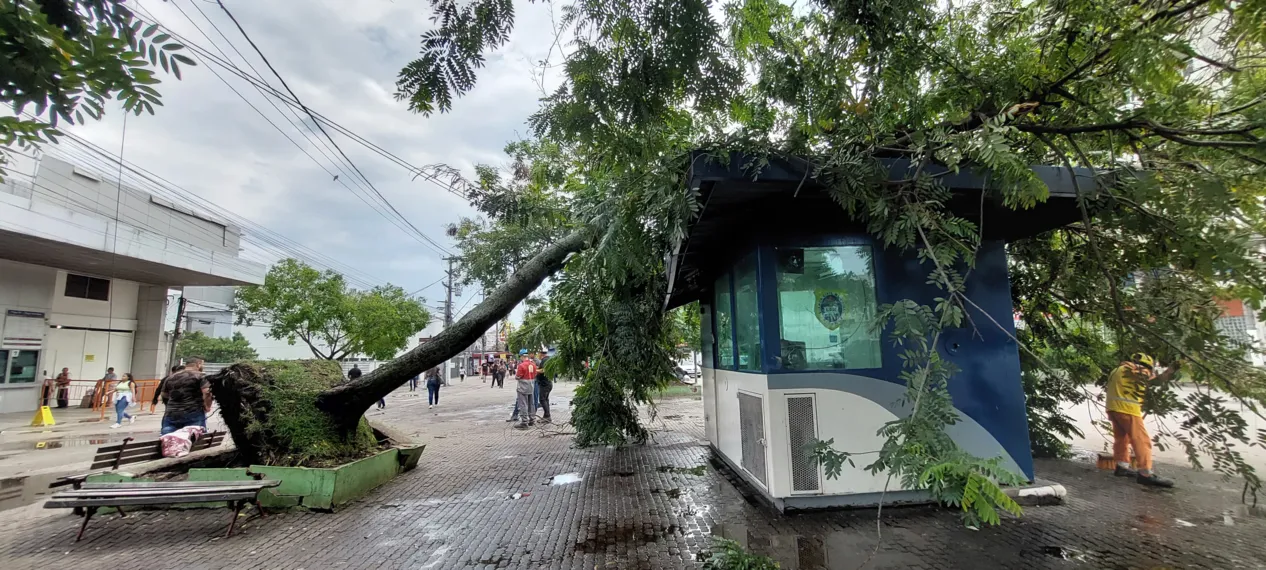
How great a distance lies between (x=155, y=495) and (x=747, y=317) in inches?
236

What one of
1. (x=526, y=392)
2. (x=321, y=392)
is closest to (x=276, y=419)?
(x=321, y=392)

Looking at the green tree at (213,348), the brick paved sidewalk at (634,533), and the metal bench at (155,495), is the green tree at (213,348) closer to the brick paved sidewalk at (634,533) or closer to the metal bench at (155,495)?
the metal bench at (155,495)

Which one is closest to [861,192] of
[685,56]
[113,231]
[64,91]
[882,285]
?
[685,56]

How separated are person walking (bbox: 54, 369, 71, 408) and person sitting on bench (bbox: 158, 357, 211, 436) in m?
15.7

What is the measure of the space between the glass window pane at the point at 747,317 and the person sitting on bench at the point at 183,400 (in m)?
7.08

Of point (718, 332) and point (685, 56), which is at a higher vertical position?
point (685, 56)

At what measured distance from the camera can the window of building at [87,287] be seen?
18391 mm

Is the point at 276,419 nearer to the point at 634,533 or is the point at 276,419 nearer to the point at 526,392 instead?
the point at 634,533

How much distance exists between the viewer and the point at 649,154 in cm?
424

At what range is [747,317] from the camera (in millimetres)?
6070

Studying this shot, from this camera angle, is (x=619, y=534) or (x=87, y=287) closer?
(x=619, y=534)

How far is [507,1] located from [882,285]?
13.9ft

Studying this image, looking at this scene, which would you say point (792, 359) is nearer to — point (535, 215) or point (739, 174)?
point (739, 174)

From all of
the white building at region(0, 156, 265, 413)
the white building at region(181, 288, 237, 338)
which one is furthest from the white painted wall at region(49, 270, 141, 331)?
the white building at region(181, 288, 237, 338)
